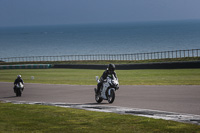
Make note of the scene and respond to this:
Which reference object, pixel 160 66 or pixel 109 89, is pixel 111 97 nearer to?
pixel 109 89

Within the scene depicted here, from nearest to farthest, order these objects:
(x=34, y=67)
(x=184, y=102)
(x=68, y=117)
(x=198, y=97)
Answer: (x=68, y=117) → (x=184, y=102) → (x=198, y=97) → (x=34, y=67)

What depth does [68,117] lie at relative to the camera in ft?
41.2

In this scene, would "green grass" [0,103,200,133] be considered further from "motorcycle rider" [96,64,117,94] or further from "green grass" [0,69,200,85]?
"green grass" [0,69,200,85]

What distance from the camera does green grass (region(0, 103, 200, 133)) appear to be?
1023cm

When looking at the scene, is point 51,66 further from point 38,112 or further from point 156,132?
point 156,132

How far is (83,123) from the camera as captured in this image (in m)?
11.4

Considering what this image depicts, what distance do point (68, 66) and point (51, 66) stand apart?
350 cm

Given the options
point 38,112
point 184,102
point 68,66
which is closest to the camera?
point 38,112

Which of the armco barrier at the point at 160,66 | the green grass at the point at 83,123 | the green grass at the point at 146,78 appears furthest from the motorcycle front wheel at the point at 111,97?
the armco barrier at the point at 160,66

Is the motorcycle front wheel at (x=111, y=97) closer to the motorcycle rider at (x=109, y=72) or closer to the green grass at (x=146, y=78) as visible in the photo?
the motorcycle rider at (x=109, y=72)

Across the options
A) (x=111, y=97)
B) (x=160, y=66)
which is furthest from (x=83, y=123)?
(x=160, y=66)

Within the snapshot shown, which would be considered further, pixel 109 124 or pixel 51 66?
pixel 51 66

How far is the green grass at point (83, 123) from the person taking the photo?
1023cm

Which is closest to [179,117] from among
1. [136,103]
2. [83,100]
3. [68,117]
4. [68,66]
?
[68,117]
